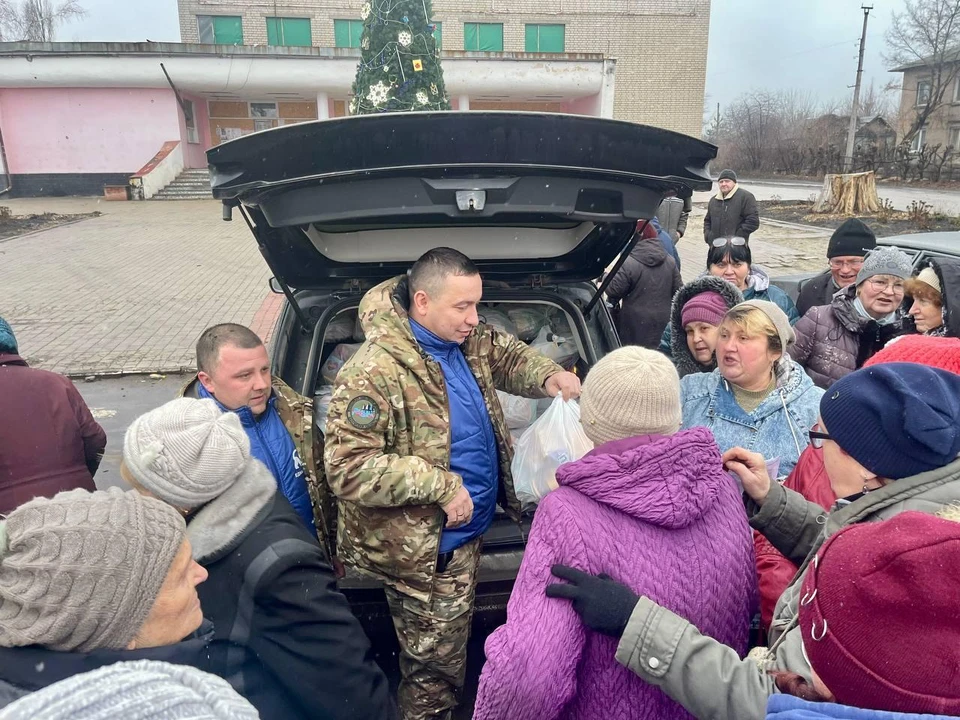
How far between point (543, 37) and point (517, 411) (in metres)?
35.0

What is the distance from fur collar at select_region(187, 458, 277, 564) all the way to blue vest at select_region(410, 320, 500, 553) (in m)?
0.76

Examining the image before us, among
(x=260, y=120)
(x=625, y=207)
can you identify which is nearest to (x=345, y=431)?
(x=625, y=207)

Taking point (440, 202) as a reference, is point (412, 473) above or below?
below

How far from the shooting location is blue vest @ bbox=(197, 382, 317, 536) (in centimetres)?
224

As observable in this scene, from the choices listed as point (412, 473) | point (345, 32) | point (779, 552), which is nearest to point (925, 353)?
point (779, 552)

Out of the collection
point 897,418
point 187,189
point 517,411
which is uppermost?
point 897,418

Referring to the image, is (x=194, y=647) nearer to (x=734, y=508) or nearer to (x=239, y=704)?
(x=239, y=704)

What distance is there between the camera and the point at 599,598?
1.32 meters

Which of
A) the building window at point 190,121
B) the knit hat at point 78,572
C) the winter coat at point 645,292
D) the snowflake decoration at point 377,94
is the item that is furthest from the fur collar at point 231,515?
the building window at point 190,121

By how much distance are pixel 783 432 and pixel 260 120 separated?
27.8 metres

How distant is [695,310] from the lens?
117 inches

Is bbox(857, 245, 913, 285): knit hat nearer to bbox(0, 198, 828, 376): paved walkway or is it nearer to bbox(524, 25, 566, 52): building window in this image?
bbox(0, 198, 828, 376): paved walkway

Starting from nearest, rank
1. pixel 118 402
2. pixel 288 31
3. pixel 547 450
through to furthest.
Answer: pixel 547 450
pixel 118 402
pixel 288 31

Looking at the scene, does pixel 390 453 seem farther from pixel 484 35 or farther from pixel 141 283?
pixel 484 35
